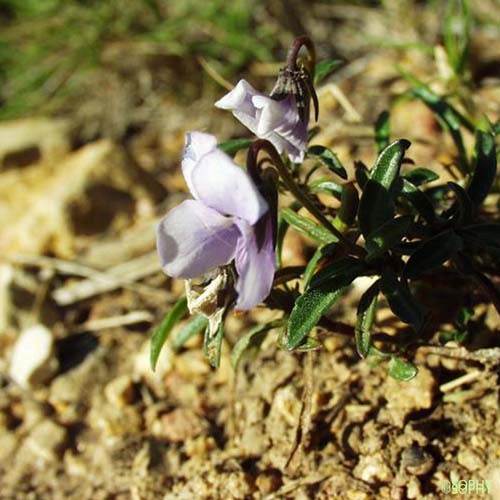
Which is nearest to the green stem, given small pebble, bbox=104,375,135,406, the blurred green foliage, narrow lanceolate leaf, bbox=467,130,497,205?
narrow lanceolate leaf, bbox=467,130,497,205

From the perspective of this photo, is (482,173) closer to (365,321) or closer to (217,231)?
(365,321)

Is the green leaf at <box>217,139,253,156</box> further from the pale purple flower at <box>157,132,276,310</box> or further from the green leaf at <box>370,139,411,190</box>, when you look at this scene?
the pale purple flower at <box>157,132,276,310</box>

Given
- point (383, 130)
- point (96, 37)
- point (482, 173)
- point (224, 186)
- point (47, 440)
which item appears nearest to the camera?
point (224, 186)

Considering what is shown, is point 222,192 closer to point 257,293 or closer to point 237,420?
point 257,293

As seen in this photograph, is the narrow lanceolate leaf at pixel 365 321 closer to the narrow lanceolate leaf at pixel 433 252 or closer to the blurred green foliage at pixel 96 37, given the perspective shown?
the narrow lanceolate leaf at pixel 433 252

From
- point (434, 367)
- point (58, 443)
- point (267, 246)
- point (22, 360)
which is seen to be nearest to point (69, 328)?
point (22, 360)

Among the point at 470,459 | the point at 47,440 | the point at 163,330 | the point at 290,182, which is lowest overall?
the point at 47,440

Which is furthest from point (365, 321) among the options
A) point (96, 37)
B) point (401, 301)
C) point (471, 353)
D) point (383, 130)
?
point (96, 37)

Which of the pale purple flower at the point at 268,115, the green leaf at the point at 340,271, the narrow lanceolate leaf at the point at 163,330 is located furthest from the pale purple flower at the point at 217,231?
the narrow lanceolate leaf at the point at 163,330

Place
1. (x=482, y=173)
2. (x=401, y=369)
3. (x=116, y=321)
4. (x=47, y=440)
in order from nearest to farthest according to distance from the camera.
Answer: (x=401, y=369) < (x=482, y=173) < (x=47, y=440) < (x=116, y=321)
